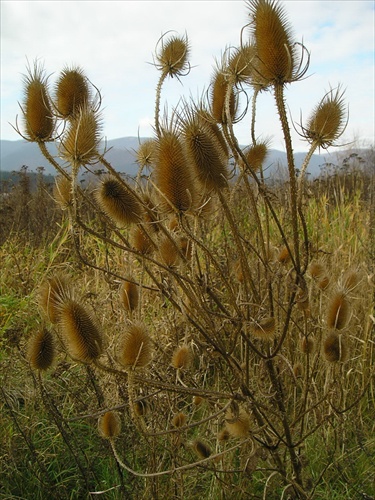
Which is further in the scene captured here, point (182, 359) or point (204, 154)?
point (182, 359)

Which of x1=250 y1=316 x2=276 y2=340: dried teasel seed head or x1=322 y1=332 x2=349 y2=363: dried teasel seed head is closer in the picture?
x1=250 y1=316 x2=276 y2=340: dried teasel seed head

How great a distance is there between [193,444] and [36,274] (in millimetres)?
3434

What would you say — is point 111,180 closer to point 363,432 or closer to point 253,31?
point 253,31

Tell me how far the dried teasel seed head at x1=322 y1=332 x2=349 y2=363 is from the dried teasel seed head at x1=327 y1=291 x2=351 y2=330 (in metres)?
0.04

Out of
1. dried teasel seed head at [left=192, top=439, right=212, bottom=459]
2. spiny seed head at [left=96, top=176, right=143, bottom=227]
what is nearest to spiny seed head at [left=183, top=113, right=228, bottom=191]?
spiny seed head at [left=96, top=176, right=143, bottom=227]

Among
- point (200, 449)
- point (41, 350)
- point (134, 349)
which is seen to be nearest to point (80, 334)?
point (134, 349)

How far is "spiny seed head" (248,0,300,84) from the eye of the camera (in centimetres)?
126

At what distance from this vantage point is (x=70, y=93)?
5.00ft

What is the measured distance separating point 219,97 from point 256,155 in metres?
0.28

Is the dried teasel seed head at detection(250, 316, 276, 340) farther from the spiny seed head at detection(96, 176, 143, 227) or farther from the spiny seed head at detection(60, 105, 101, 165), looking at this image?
the spiny seed head at detection(60, 105, 101, 165)

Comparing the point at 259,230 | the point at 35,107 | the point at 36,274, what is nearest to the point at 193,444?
the point at 259,230

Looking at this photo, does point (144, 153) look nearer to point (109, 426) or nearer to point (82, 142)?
point (82, 142)

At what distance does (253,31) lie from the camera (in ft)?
4.34

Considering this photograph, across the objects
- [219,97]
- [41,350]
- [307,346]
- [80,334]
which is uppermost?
[219,97]
